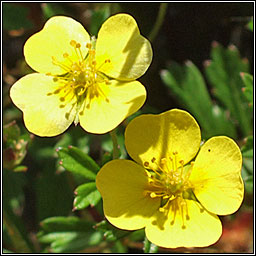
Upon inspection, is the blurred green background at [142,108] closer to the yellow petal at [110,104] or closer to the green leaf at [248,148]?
the green leaf at [248,148]

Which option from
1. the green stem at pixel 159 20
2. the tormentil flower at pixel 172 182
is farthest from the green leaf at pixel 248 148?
the green stem at pixel 159 20

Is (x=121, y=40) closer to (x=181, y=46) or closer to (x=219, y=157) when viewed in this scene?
(x=219, y=157)

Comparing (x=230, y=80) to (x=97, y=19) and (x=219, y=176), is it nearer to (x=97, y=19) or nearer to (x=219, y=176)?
(x=97, y=19)

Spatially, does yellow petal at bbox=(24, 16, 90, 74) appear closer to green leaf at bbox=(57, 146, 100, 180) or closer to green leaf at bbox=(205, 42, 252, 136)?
green leaf at bbox=(57, 146, 100, 180)

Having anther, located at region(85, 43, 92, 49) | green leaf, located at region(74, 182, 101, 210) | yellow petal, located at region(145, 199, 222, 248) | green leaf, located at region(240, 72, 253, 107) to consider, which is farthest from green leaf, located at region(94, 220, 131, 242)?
green leaf, located at region(240, 72, 253, 107)

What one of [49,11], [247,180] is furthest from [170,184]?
[49,11]
